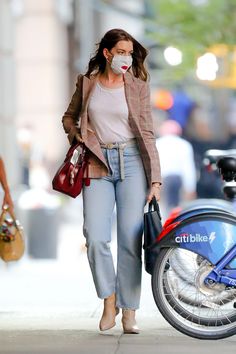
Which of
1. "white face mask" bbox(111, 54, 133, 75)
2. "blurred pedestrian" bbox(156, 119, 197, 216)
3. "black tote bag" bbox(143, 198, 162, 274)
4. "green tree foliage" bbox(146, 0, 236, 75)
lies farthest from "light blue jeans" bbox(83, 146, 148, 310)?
"green tree foliage" bbox(146, 0, 236, 75)

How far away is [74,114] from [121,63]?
22.5 inches

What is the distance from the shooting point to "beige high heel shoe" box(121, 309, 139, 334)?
826 centimetres

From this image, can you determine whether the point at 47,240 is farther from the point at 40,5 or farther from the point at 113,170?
the point at 40,5

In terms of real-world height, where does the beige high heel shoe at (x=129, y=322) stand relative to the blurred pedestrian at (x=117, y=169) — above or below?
below

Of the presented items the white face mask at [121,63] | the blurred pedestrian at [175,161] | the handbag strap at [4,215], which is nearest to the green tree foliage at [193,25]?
the blurred pedestrian at [175,161]

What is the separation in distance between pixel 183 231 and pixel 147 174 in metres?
0.46

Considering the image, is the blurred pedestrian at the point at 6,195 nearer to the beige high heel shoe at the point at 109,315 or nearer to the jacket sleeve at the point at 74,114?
the jacket sleeve at the point at 74,114

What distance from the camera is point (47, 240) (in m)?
15.2

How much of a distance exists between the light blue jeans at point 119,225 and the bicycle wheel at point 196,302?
0.27m

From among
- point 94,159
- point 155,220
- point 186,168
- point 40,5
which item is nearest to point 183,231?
point 155,220

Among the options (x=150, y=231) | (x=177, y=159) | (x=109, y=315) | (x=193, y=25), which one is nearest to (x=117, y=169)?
(x=150, y=231)

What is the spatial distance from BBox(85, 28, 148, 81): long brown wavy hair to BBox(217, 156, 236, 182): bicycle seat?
741mm

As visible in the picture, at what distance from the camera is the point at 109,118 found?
8.16 m

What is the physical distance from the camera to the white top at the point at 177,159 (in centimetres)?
1825
